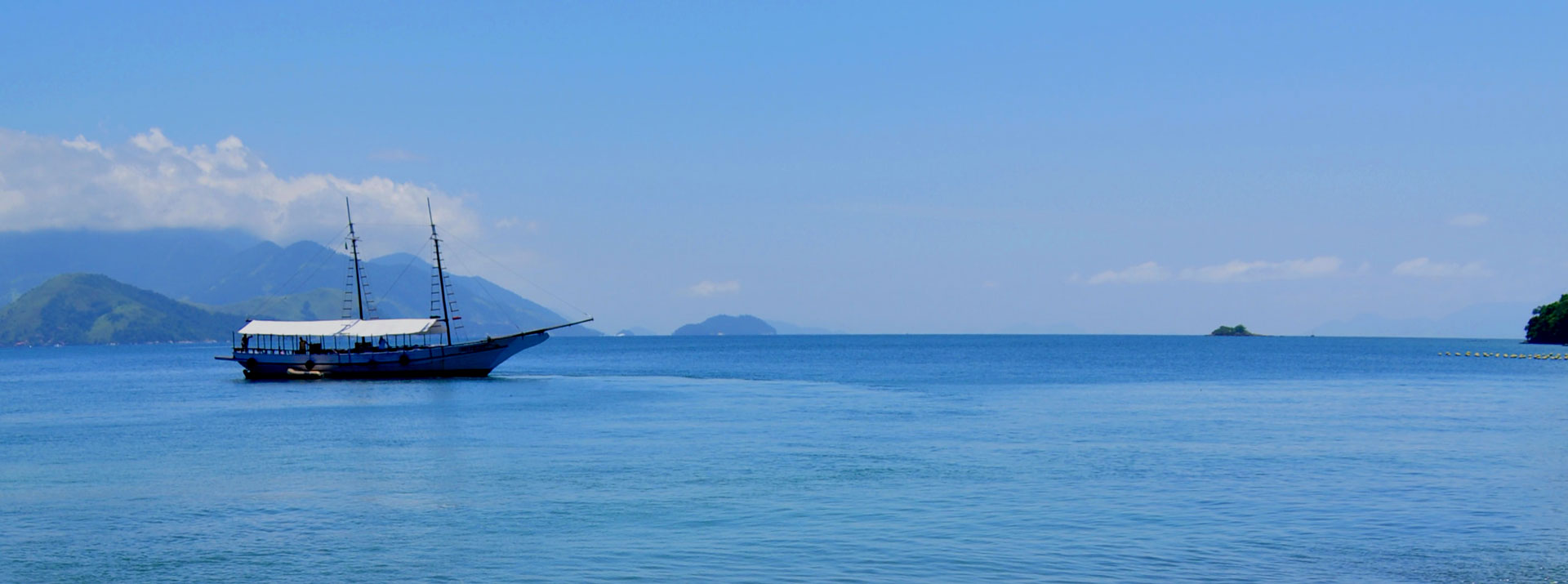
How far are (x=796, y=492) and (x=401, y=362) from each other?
74.4 metres

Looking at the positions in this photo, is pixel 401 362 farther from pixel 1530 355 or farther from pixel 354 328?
pixel 1530 355

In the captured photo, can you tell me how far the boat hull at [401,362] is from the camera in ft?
327

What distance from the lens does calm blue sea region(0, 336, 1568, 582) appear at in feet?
75.8

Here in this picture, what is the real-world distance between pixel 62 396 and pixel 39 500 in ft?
217

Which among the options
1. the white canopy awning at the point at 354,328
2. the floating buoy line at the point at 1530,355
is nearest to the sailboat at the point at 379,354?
the white canopy awning at the point at 354,328

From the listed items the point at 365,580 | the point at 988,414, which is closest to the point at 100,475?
the point at 365,580

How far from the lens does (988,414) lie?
59.6 m

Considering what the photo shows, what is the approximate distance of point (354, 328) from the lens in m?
105

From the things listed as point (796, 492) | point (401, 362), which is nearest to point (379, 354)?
point (401, 362)

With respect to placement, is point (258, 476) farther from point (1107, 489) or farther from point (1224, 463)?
point (1224, 463)

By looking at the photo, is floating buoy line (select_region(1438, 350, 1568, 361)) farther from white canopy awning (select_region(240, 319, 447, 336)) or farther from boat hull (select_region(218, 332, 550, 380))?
white canopy awning (select_region(240, 319, 447, 336))

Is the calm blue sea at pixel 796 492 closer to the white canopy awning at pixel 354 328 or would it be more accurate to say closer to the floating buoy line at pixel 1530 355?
the white canopy awning at pixel 354 328

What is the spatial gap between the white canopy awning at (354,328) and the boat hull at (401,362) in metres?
2.31

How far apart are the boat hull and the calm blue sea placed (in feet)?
96.3
